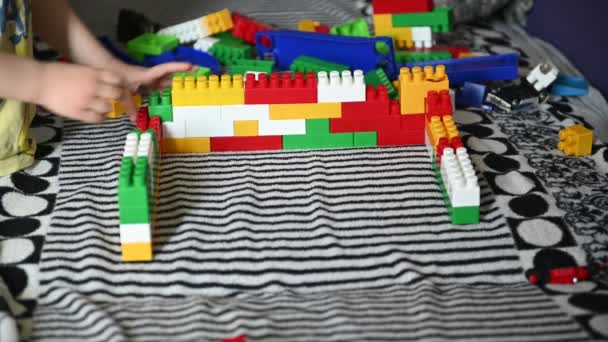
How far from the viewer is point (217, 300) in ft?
2.97

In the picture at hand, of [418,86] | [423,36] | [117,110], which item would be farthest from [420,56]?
[117,110]

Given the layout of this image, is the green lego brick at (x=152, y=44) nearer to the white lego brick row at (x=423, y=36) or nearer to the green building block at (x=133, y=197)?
the white lego brick row at (x=423, y=36)

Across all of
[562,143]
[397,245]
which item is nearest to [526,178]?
[562,143]

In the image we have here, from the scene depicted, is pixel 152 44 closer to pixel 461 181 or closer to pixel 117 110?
pixel 117 110

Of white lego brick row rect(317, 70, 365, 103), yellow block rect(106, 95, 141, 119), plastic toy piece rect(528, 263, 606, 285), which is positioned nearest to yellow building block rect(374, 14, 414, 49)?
white lego brick row rect(317, 70, 365, 103)

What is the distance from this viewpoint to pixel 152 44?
4.91ft

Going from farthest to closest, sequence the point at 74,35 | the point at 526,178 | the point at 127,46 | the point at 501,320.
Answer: the point at 127,46 → the point at 74,35 → the point at 526,178 → the point at 501,320

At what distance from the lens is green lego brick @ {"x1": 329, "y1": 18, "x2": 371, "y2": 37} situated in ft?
5.00

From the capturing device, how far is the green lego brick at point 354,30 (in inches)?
60.0

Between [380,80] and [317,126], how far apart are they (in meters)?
0.15

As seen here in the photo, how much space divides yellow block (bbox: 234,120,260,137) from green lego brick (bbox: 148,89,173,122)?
9 centimetres

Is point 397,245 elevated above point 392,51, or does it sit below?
below

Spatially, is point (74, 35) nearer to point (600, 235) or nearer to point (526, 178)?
point (526, 178)

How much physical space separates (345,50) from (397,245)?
18.8 inches
